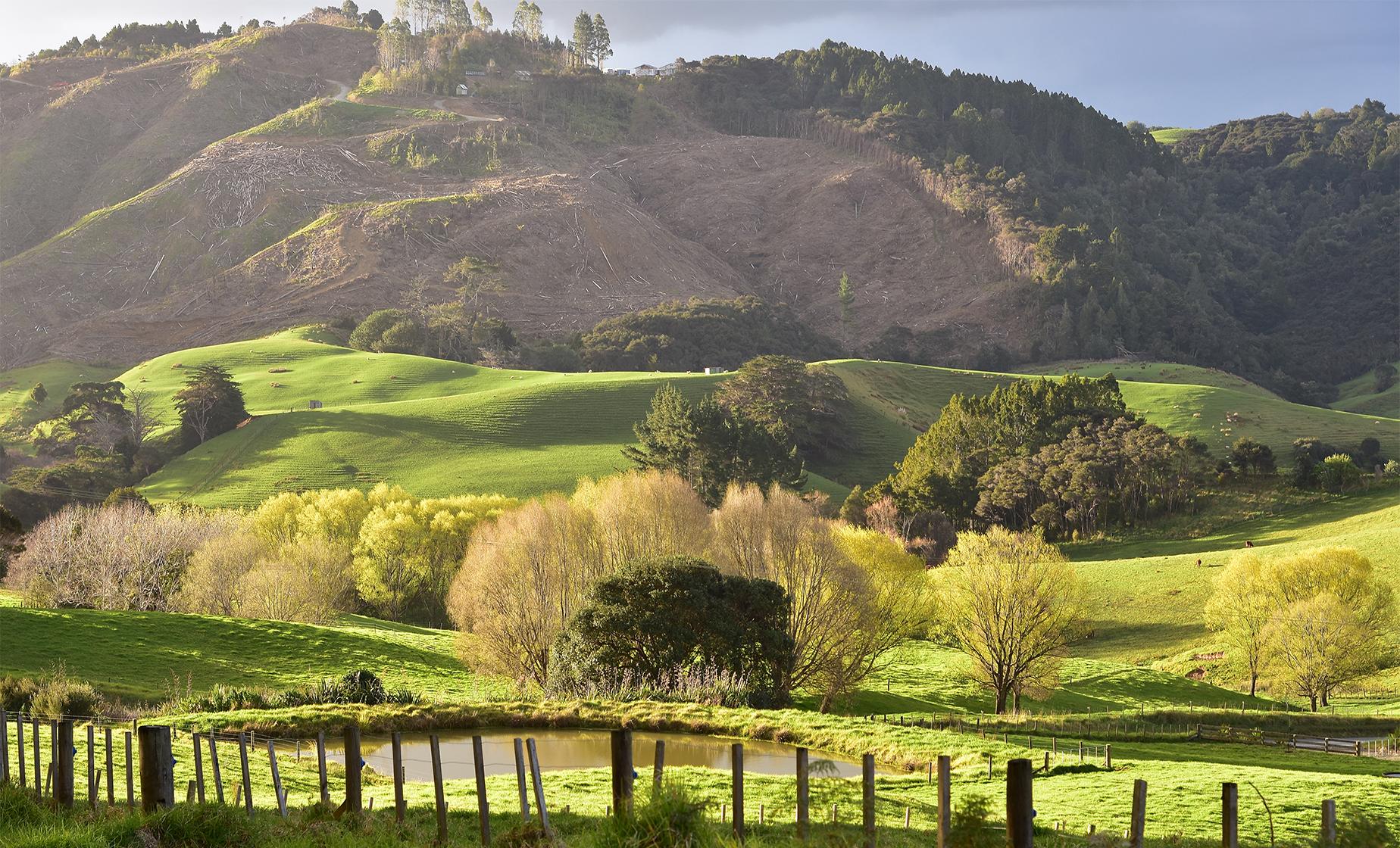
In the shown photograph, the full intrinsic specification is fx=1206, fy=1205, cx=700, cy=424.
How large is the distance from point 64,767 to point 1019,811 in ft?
34.1

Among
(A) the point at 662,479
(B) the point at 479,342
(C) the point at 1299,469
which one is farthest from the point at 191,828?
(B) the point at 479,342

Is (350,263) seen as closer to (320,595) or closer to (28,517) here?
(28,517)

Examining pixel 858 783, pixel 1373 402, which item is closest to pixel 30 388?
pixel 858 783

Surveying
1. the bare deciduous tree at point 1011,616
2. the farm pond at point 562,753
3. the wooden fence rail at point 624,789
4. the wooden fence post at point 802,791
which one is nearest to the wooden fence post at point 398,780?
the wooden fence rail at point 624,789

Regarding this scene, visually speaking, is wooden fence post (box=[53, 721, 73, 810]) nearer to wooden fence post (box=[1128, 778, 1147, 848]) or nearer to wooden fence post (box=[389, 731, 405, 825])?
wooden fence post (box=[389, 731, 405, 825])

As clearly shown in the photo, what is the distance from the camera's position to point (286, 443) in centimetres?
10875

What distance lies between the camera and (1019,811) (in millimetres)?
8766

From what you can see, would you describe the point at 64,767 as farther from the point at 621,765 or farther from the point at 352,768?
the point at 621,765

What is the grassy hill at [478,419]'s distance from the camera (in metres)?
103

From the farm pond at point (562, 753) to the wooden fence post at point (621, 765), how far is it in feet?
49.1

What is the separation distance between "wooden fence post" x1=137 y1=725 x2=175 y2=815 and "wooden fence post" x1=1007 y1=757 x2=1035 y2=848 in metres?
7.72

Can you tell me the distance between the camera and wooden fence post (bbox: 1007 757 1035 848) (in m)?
8.70

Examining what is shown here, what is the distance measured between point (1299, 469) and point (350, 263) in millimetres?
146113

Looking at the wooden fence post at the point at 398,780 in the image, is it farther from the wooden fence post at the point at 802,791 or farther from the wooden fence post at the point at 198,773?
the wooden fence post at the point at 802,791
